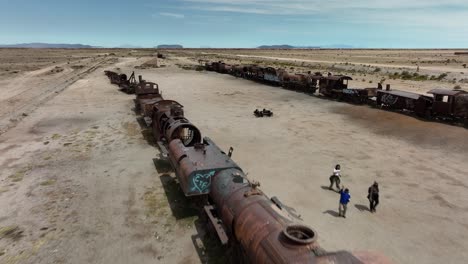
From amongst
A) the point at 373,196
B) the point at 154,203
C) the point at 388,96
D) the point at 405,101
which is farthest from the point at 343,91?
the point at 154,203

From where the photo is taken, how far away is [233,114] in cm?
3375

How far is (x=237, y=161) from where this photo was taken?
805 inches

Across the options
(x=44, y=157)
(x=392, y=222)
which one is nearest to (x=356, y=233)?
(x=392, y=222)

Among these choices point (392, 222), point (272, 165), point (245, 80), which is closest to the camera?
point (392, 222)

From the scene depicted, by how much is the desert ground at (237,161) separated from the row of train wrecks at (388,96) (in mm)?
1492

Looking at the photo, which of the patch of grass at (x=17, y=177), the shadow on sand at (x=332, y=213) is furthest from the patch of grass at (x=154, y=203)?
the patch of grass at (x=17, y=177)

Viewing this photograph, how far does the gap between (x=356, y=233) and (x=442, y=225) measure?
3768mm

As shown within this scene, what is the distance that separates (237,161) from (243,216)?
10.9 meters

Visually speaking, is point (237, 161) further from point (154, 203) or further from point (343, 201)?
point (343, 201)

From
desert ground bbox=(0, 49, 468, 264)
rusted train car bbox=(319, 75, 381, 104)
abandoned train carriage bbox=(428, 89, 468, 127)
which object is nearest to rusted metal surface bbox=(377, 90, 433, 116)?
abandoned train carriage bbox=(428, 89, 468, 127)

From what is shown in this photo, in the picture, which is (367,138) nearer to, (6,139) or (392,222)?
(392,222)

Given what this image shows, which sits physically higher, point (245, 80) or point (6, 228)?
point (245, 80)

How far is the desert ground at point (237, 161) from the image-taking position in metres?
12.2

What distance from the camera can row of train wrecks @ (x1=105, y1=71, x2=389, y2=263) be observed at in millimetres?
7277
